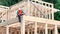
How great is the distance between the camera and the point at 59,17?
82.8ft

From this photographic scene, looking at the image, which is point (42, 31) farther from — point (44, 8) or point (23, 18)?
point (23, 18)

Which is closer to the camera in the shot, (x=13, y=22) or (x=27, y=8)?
(x=13, y=22)

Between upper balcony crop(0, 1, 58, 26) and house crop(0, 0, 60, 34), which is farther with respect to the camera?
upper balcony crop(0, 1, 58, 26)

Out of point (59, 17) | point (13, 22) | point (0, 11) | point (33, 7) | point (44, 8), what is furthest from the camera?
point (59, 17)

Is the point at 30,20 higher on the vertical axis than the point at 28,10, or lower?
lower

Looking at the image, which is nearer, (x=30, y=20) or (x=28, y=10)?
(x=30, y=20)

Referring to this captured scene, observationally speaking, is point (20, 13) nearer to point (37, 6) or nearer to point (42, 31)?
point (37, 6)

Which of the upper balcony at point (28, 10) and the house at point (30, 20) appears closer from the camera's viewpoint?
the house at point (30, 20)

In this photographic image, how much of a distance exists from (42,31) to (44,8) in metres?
2.33

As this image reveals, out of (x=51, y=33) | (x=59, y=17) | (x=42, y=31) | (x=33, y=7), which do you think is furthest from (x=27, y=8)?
(x=59, y=17)

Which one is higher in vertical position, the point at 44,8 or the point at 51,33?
the point at 44,8

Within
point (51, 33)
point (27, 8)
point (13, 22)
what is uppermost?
point (27, 8)

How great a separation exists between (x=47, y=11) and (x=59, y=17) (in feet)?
17.7

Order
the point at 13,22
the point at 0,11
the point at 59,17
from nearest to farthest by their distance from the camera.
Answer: the point at 13,22
the point at 0,11
the point at 59,17
